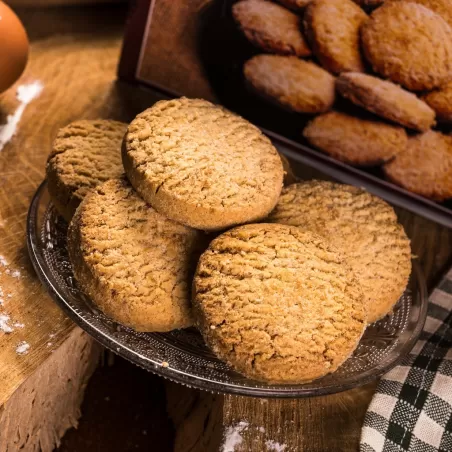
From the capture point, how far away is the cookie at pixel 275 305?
817mm

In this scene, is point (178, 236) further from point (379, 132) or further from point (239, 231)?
→ point (379, 132)

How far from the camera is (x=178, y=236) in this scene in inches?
36.3

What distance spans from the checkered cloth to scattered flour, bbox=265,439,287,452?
118 mm

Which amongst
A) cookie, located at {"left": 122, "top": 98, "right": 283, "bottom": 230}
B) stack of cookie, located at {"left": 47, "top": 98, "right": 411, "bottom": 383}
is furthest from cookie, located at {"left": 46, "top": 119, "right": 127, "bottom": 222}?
cookie, located at {"left": 122, "top": 98, "right": 283, "bottom": 230}

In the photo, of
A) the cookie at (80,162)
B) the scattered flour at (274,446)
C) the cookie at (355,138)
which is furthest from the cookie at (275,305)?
the cookie at (355,138)

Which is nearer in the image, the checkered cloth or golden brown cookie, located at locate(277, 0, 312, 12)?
the checkered cloth

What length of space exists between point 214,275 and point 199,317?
62mm

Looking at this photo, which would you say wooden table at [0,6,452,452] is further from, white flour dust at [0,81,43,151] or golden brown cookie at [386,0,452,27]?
golden brown cookie at [386,0,452,27]

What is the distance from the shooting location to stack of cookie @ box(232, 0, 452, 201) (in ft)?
3.59

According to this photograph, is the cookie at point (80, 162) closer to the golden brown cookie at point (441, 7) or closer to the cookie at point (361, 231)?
the cookie at point (361, 231)

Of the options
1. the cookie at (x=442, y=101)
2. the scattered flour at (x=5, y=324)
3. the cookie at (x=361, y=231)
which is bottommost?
the scattered flour at (x=5, y=324)

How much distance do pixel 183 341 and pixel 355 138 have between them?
0.56 m

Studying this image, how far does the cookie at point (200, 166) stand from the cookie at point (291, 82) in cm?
23

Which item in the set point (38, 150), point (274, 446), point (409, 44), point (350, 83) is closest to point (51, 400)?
point (274, 446)
